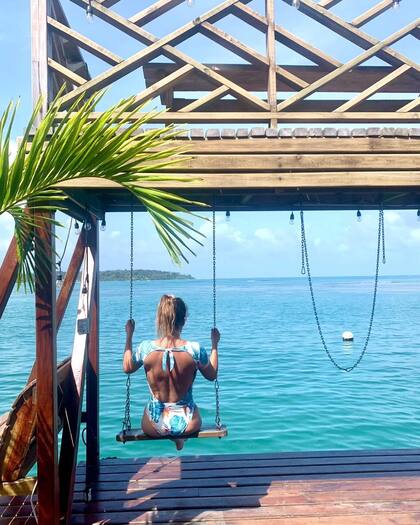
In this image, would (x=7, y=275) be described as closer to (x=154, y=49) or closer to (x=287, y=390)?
(x=154, y=49)

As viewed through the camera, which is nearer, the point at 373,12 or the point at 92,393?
the point at 373,12

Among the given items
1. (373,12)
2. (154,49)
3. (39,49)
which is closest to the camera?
(39,49)

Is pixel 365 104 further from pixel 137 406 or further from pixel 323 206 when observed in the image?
pixel 137 406

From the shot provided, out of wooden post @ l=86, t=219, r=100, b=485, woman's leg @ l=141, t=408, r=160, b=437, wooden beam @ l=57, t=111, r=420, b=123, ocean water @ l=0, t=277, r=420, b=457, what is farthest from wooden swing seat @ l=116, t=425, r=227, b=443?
ocean water @ l=0, t=277, r=420, b=457

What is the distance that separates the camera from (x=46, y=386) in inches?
144

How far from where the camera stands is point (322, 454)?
572 centimetres

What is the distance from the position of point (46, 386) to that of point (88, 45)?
2485mm

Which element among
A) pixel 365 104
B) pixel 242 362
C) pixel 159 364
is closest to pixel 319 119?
pixel 365 104

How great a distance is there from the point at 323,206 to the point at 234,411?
8.18 meters

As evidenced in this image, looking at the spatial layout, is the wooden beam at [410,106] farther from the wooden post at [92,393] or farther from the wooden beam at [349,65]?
the wooden post at [92,393]

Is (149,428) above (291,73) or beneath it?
beneath

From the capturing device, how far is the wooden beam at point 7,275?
3490 mm

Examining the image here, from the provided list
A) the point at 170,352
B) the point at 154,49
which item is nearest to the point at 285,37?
the point at 154,49

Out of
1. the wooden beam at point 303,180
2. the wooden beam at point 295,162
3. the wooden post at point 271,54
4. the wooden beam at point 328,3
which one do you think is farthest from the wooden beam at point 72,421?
the wooden beam at point 328,3
